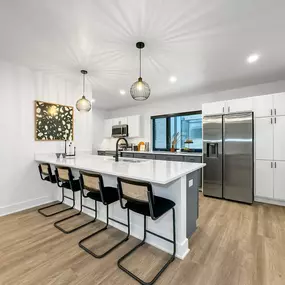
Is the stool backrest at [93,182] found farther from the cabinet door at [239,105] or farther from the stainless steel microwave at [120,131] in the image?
the stainless steel microwave at [120,131]

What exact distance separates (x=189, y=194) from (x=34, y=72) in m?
3.59

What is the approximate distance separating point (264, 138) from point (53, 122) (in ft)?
14.2

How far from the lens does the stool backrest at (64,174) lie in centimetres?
246

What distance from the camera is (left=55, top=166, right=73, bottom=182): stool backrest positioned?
246 cm

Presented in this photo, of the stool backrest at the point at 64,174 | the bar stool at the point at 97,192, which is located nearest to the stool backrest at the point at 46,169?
the stool backrest at the point at 64,174

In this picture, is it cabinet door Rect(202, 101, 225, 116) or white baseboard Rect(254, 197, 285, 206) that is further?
cabinet door Rect(202, 101, 225, 116)

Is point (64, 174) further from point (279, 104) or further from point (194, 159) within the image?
point (279, 104)

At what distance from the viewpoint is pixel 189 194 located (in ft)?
6.95

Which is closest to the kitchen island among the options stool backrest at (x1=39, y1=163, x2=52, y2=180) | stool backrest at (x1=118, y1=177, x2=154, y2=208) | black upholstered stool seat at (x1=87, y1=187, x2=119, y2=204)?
stool backrest at (x1=118, y1=177, x2=154, y2=208)

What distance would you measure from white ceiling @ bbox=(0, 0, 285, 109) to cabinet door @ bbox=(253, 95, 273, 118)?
0.47 meters

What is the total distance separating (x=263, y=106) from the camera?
11.0ft

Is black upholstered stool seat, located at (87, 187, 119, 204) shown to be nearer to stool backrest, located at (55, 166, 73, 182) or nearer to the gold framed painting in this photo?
stool backrest, located at (55, 166, 73, 182)

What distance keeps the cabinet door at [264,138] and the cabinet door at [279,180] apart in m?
0.19

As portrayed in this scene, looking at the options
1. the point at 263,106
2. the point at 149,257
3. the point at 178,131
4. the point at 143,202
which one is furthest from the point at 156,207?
the point at 178,131
